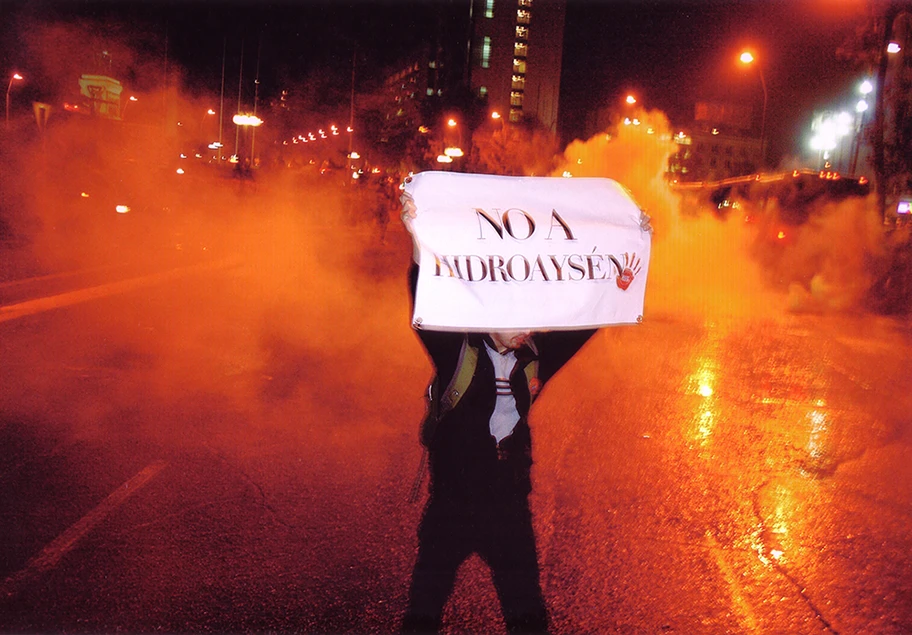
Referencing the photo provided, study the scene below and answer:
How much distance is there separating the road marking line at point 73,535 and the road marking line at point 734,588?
298 cm

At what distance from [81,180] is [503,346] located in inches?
859

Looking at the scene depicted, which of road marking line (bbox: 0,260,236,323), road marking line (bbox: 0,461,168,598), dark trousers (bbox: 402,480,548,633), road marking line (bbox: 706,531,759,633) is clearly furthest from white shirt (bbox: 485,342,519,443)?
road marking line (bbox: 0,260,236,323)

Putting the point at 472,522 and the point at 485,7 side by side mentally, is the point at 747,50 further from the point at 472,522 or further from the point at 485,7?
the point at 485,7

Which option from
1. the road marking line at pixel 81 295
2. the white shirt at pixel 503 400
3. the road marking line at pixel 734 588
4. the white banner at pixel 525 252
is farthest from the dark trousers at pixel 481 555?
the road marking line at pixel 81 295

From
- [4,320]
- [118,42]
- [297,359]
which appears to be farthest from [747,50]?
[4,320]

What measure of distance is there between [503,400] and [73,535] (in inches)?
86.1

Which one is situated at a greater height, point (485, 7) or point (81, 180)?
point (485, 7)

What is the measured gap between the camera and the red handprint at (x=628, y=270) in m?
3.18

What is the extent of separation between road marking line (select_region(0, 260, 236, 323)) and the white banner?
758cm

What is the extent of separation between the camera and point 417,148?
136ft

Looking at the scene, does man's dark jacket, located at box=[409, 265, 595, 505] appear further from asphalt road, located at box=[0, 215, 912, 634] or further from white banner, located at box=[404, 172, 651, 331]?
asphalt road, located at box=[0, 215, 912, 634]

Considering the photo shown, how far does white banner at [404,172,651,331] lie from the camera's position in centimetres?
295

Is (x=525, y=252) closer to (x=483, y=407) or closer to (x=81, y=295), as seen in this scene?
(x=483, y=407)

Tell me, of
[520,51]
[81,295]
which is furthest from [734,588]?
[520,51]
